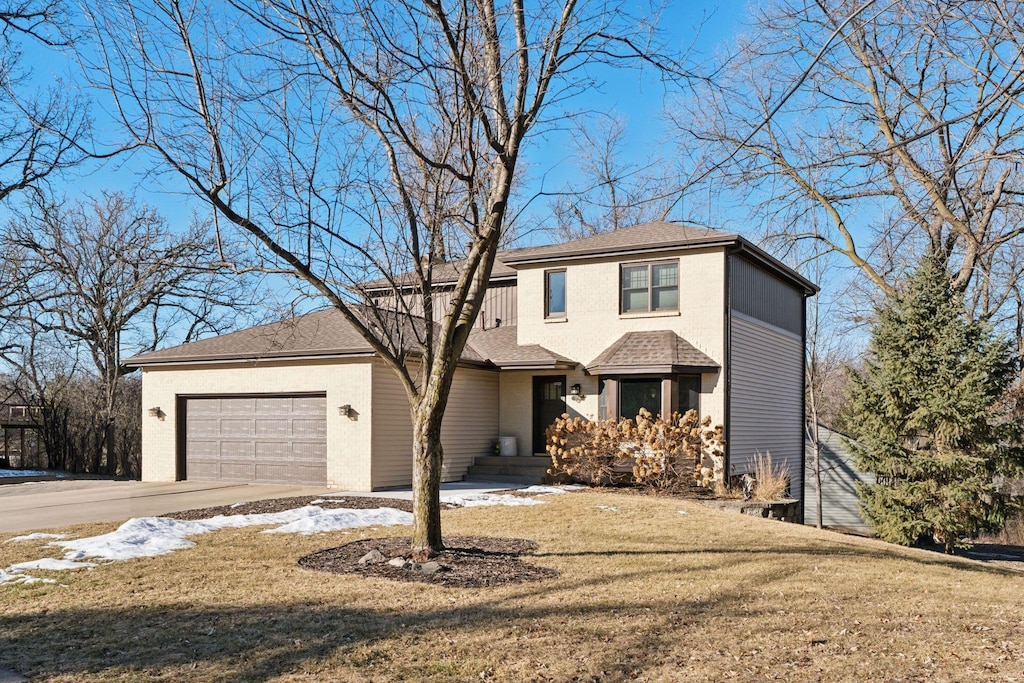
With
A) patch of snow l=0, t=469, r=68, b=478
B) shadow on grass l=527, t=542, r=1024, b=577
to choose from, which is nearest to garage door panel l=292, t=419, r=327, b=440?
shadow on grass l=527, t=542, r=1024, b=577

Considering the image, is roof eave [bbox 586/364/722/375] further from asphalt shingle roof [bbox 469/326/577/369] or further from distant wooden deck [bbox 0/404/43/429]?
distant wooden deck [bbox 0/404/43/429]

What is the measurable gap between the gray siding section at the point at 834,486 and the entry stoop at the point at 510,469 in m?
9.98

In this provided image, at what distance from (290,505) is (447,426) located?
5.24 metres

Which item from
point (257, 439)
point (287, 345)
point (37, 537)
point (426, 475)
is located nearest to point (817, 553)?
point (426, 475)

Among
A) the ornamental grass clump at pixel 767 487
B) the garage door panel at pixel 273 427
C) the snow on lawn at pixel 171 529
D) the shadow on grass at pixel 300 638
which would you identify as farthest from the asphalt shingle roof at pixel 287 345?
the shadow on grass at pixel 300 638

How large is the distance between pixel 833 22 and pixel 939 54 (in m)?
1.58

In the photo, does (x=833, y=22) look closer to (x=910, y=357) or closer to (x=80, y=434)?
(x=910, y=357)

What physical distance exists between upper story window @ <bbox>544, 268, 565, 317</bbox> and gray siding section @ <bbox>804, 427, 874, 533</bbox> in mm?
9954

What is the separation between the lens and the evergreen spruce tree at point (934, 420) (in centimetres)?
1581

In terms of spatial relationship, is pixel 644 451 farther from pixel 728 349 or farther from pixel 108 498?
pixel 108 498

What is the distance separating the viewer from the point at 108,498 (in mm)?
14719

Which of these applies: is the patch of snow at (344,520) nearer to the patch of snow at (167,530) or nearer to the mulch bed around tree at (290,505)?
the patch of snow at (167,530)

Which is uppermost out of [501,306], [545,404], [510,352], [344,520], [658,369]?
[501,306]

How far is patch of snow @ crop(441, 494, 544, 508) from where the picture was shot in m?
13.9
